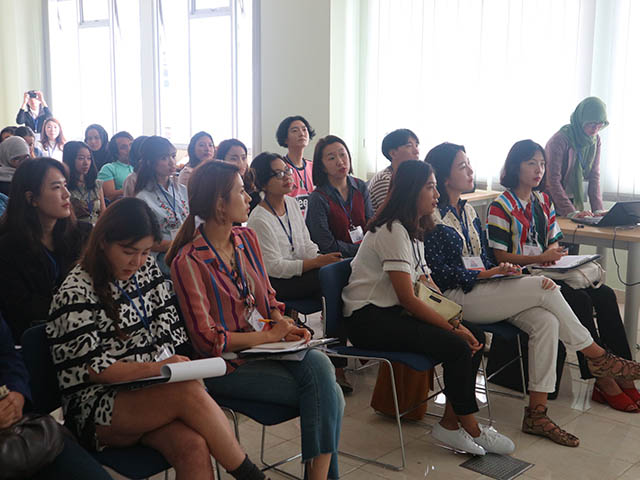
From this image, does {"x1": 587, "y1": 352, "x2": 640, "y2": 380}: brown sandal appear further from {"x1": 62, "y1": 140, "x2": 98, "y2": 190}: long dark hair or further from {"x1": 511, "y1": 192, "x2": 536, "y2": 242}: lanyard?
{"x1": 62, "y1": 140, "x2": 98, "y2": 190}: long dark hair

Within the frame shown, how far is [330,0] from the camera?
637 centimetres

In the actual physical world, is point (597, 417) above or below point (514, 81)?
below

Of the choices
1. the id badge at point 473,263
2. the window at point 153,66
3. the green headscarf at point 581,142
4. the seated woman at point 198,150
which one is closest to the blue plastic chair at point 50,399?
the id badge at point 473,263

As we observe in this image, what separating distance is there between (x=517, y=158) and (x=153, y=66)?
6.39 m

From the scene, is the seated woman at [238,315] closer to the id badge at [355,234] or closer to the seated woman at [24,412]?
the seated woman at [24,412]

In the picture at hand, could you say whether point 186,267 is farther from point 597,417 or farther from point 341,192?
point 597,417

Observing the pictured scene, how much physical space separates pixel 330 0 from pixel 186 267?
184 inches

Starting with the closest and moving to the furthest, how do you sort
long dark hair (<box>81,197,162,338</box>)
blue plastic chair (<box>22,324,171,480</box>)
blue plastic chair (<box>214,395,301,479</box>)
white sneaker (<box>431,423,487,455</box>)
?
blue plastic chair (<box>22,324,171,480</box>) → long dark hair (<box>81,197,162,338</box>) → blue plastic chair (<box>214,395,301,479</box>) → white sneaker (<box>431,423,487,455</box>)

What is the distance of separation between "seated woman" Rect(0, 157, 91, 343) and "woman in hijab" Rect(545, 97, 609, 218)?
308 cm

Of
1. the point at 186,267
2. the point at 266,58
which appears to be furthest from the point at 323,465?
the point at 266,58

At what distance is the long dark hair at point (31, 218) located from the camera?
104 inches

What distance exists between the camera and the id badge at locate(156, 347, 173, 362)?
206 cm

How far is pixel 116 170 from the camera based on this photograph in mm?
5668

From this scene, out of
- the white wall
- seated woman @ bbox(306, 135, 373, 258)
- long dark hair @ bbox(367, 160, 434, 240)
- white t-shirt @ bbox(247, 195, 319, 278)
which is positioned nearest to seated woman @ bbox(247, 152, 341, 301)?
white t-shirt @ bbox(247, 195, 319, 278)
